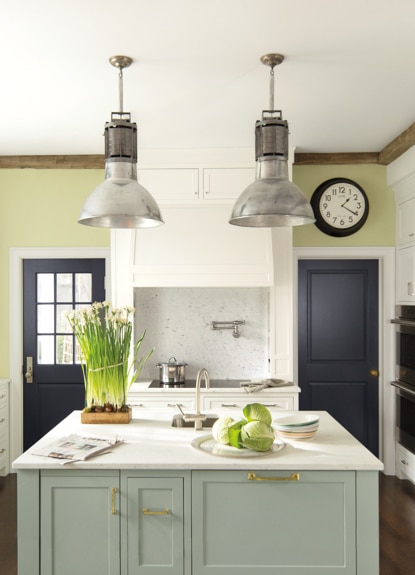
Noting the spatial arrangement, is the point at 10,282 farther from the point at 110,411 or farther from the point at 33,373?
the point at 110,411

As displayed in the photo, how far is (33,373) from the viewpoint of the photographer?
5.10m

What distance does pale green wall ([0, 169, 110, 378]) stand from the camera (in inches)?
200

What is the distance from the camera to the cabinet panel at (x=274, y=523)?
2.30m

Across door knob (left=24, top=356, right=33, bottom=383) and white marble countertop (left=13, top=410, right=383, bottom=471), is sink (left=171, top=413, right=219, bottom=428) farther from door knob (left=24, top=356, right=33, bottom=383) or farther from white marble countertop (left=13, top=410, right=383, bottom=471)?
door knob (left=24, top=356, right=33, bottom=383)

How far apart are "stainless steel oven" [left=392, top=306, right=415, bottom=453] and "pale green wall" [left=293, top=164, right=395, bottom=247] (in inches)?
26.6

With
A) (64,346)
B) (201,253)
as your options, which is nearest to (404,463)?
(201,253)

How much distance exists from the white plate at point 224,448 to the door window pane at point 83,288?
107 inches

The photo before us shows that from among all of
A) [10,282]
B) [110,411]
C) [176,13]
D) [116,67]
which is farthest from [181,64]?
[10,282]

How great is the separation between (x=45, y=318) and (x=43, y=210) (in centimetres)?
96

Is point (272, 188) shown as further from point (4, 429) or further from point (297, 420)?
point (4, 429)

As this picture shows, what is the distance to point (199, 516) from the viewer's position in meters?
2.32

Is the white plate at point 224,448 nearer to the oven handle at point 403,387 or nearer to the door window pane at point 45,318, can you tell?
the oven handle at point 403,387

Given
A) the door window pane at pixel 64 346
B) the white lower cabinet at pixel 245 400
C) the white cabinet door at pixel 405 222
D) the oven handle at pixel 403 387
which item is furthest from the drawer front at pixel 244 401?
the white cabinet door at pixel 405 222

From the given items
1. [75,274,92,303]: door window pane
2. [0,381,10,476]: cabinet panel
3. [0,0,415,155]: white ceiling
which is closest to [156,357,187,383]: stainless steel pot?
[75,274,92,303]: door window pane
